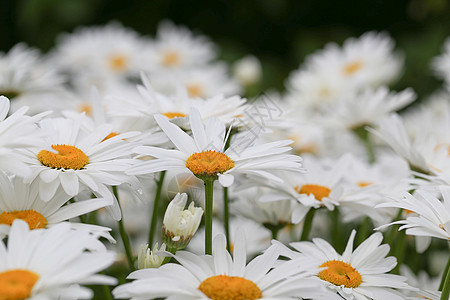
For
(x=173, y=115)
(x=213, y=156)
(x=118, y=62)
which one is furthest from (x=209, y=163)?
(x=118, y=62)

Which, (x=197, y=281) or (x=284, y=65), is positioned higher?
(x=284, y=65)

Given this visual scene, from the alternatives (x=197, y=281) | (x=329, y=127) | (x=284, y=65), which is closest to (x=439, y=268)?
(x=329, y=127)

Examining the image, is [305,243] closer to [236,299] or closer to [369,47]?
[236,299]

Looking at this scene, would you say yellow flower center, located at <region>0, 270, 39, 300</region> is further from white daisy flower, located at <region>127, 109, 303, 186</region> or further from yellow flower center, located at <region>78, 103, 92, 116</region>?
yellow flower center, located at <region>78, 103, 92, 116</region>

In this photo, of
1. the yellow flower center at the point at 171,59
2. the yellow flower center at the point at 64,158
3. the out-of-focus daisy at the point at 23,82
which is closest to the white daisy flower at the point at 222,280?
the yellow flower center at the point at 64,158

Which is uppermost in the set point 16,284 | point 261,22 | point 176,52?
point 261,22

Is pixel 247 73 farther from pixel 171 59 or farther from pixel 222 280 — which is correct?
pixel 222 280
